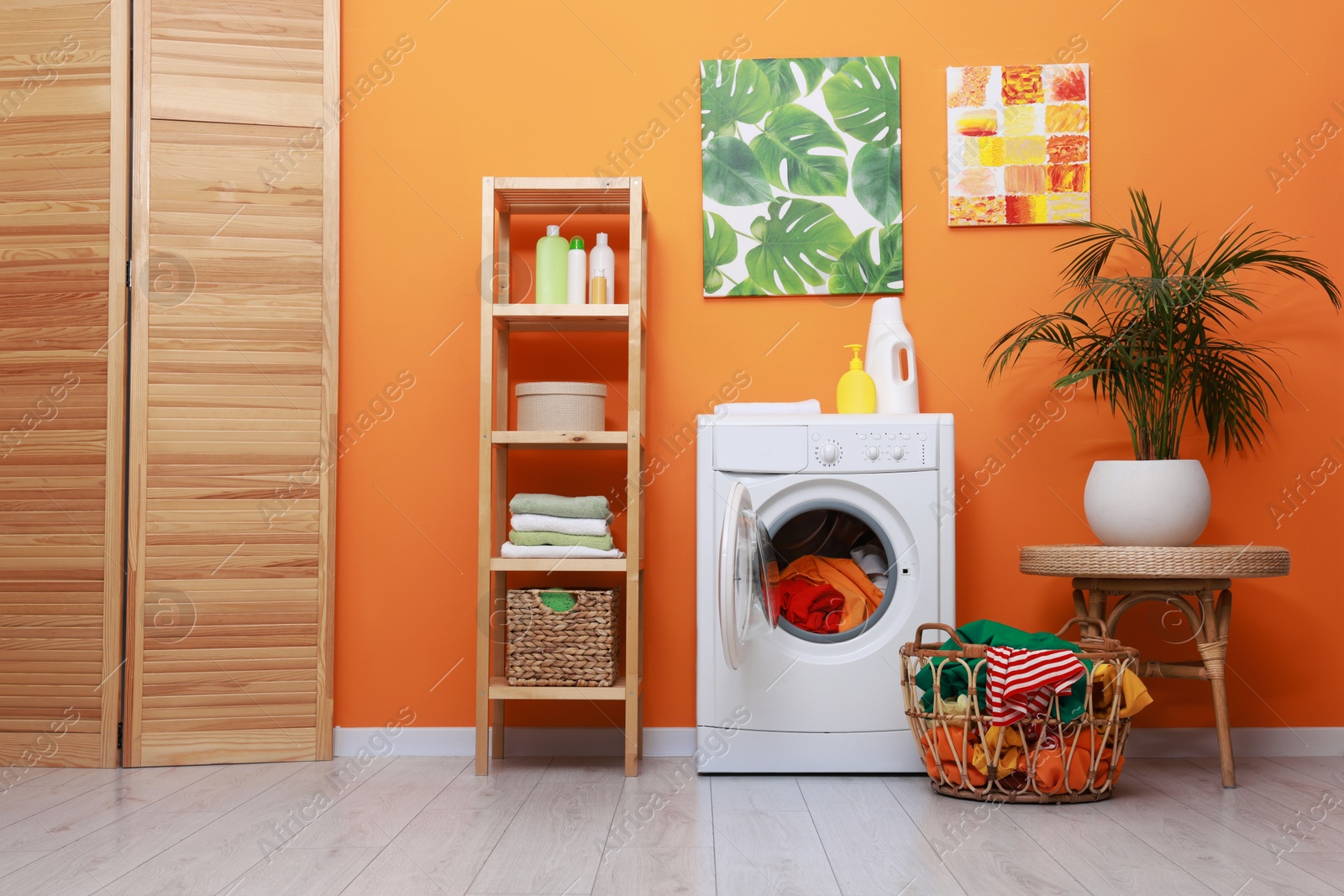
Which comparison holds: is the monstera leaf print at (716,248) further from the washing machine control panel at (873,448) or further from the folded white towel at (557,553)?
the folded white towel at (557,553)

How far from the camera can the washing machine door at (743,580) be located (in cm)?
201

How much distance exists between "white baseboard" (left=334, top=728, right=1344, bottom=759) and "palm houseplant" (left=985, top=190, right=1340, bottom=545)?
62 centimetres

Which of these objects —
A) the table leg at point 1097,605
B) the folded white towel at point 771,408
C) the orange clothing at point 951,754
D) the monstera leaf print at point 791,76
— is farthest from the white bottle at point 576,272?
the table leg at point 1097,605

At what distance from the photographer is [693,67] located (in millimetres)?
2678

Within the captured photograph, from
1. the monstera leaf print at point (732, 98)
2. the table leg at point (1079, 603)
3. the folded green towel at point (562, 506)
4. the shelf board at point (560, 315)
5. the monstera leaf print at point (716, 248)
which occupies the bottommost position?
the table leg at point (1079, 603)

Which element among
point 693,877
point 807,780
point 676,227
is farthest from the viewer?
point 676,227

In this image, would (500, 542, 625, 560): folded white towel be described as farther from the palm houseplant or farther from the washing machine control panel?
the palm houseplant

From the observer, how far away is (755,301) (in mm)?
2652

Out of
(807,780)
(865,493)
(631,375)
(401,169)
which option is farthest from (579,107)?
Result: (807,780)

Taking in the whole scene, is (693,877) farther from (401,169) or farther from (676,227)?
(401,169)

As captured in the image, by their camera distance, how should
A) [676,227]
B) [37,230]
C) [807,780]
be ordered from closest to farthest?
[807,780], [37,230], [676,227]

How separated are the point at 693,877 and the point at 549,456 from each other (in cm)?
128

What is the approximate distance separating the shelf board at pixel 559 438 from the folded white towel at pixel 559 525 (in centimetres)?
18

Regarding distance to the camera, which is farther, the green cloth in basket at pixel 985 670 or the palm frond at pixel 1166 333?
the palm frond at pixel 1166 333
